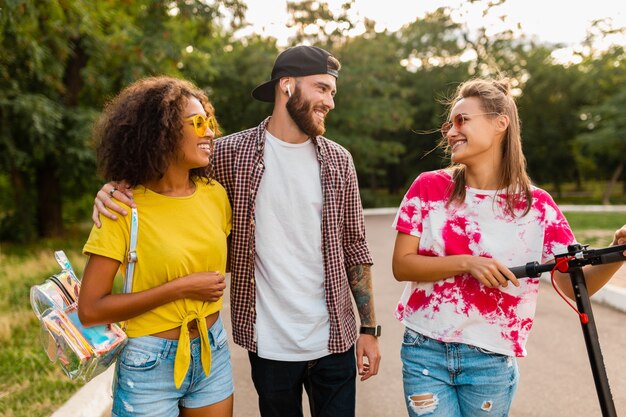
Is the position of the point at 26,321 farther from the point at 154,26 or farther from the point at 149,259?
the point at 154,26

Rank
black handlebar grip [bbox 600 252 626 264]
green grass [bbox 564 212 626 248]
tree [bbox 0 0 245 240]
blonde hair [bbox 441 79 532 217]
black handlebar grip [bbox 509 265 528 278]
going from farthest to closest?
1. tree [bbox 0 0 245 240]
2. green grass [bbox 564 212 626 248]
3. blonde hair [bbox 441 79 532 217]
4. black handlebar grip [bbox 509 265 528 278]
5. black handlebar grip [bbox 600 252 626 264]

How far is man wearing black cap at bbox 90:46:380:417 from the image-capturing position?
8.35 ft

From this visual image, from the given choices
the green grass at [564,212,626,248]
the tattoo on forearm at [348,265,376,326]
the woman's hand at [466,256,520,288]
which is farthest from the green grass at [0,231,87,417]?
the green grass at [564,212,626,248]

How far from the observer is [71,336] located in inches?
81.5

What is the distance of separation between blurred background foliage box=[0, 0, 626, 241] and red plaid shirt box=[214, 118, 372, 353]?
0.97 metres

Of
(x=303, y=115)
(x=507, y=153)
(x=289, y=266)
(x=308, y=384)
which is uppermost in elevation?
(x=303, y=115)

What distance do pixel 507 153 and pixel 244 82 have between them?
2251 cm

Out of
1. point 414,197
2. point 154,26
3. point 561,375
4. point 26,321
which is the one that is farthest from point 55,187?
point 414,197

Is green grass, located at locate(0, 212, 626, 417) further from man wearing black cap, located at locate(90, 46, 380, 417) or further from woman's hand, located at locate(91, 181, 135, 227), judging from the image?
woman's hand, located at locate(91, 181, 135, 227)

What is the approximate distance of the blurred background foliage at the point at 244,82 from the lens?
12.6 meters

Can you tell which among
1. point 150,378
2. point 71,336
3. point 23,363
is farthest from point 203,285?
point 23,363

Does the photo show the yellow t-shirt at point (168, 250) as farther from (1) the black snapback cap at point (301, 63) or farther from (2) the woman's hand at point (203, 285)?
(1) the black snapback cap at point (301, 63)

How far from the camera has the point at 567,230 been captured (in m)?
2.26

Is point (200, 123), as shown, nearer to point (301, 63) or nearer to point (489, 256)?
point (301, 63)
